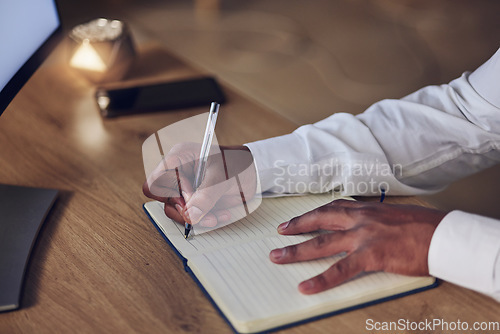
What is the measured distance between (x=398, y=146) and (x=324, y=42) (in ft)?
7.81

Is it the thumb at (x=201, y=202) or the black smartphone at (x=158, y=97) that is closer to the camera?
the thumb at (x=201, y=202)

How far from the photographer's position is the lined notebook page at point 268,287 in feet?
2.02

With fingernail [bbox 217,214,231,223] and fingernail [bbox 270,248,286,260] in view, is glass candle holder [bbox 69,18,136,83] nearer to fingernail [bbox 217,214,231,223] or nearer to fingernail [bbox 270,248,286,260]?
fingernail [bbox 217,214,231,223]

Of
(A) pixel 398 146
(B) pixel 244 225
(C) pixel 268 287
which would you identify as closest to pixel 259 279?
(C) pixel 268 287

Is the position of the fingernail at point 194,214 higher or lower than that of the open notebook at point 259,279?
higher

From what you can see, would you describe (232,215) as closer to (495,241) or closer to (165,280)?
(165,280)

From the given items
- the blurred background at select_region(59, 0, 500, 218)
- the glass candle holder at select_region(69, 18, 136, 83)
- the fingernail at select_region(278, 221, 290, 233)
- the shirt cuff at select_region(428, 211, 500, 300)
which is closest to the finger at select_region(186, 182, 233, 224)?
the fingernail at select_region(278, 221, 290, 233)

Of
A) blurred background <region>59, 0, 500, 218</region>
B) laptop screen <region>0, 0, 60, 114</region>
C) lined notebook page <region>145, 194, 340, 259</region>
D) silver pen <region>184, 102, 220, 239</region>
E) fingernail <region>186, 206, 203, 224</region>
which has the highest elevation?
laptop screen <region>0, 0, 60, 114</region>

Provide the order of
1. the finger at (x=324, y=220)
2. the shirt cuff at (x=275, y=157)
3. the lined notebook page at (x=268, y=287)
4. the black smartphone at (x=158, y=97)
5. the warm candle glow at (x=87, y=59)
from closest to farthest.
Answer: the lined notebook page at (x=268, y=287)
the finger at (x=324, y=220)
the shirt cuff at (x=275, y=157)
the black smartphone at (x=158, y=97)
the warm candle glow at (x=87, y=59)

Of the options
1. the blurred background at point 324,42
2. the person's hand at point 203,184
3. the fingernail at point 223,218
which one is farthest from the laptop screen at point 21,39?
the blurred background at point 324,42

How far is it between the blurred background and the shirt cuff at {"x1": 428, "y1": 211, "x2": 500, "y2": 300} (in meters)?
1.29

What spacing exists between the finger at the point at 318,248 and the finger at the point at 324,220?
0.03m

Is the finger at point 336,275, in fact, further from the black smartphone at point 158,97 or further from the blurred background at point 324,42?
the blurred background at point 324,42

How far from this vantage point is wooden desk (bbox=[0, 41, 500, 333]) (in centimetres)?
63
